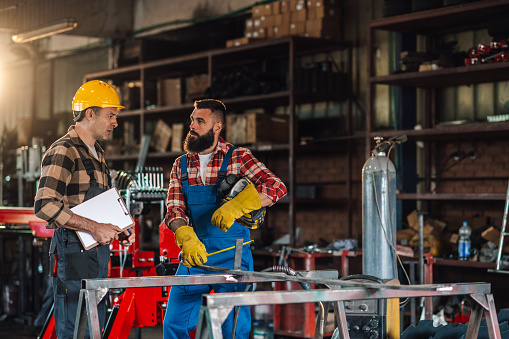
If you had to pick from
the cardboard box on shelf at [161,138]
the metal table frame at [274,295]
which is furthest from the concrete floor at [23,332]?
the metal table frame at [274,295]

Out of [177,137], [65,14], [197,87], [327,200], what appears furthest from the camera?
[65,14]

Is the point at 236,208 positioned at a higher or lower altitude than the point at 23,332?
A: higher

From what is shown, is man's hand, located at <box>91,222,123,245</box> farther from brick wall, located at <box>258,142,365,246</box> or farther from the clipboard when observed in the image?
brick wall, located at <box>258,142,365,246</box>

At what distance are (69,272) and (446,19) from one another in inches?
186

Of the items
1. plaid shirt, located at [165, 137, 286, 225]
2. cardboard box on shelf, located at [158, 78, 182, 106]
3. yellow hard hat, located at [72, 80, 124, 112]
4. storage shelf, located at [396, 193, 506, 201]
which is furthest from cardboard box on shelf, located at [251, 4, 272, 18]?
plaid shirt, located at [165, 137, 286, 225]

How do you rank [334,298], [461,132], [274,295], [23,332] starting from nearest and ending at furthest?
[274,295] < [334,298] < [461,132] < [23,332]

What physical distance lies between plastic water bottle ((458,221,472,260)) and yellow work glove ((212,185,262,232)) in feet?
11.8

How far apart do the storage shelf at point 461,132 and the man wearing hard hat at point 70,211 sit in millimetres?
3654

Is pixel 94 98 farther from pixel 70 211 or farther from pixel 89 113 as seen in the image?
pixel 70 211

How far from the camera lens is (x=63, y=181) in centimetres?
433

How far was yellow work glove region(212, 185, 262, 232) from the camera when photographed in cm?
411

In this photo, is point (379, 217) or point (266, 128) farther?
point (266, 128)

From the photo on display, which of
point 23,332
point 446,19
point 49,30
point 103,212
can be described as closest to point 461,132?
point 446,19

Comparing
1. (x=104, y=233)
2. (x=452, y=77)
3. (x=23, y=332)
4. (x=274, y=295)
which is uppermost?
(x=452, y=77)
